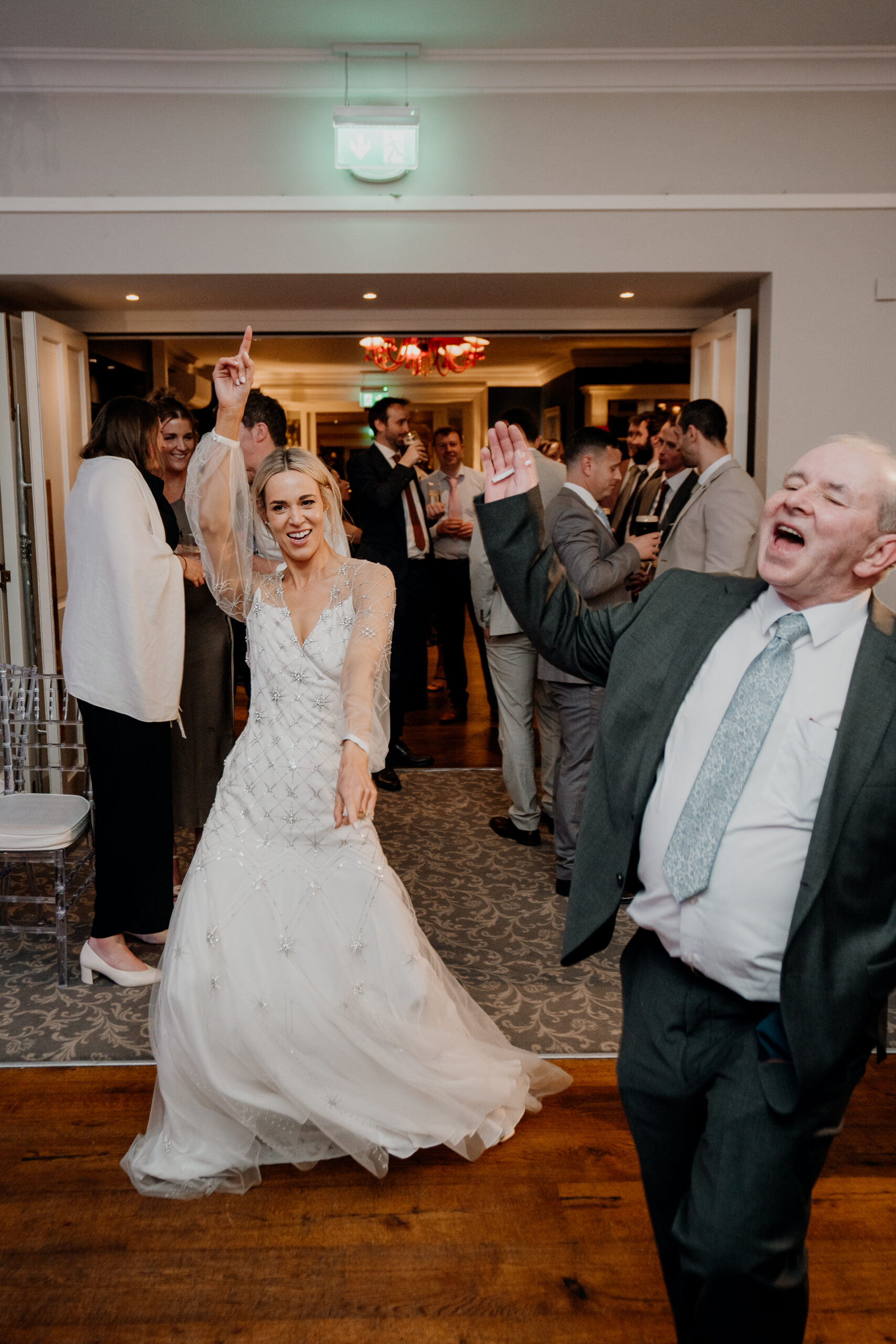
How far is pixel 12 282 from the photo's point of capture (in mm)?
4773

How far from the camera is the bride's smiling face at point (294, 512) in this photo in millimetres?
2576

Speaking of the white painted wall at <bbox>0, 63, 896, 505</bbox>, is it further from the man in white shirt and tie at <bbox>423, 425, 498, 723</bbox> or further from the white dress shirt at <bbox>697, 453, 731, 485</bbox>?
the man in white shirt and tie at <bbox>423, 425, 498, 723</bbox>

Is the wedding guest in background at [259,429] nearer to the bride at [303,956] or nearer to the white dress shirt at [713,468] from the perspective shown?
the bride at [303,956]

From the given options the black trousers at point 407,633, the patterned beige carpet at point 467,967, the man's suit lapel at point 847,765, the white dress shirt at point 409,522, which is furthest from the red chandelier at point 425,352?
the man's suit lapel at point 847,765

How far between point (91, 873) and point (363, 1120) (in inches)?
95.9

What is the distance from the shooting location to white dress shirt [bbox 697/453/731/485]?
424cm

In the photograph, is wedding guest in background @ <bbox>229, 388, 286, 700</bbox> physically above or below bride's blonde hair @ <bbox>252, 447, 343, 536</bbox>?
above

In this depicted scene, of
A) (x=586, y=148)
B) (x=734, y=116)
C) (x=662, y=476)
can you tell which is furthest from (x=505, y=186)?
(x=662, y=476)

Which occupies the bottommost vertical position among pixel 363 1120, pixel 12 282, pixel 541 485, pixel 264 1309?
pixel 264 1309

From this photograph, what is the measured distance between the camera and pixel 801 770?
1.48 meters

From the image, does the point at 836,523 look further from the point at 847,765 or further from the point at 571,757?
the point at 571,757

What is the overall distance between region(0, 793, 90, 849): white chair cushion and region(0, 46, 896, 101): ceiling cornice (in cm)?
318

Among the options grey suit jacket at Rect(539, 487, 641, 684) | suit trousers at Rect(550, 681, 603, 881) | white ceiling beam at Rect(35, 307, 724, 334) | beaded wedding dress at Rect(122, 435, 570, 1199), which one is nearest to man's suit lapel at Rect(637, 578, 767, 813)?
beaded wedding dress at Rect(122, 435, 570, 1199)

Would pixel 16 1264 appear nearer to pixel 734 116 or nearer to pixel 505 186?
pixel 505 186
